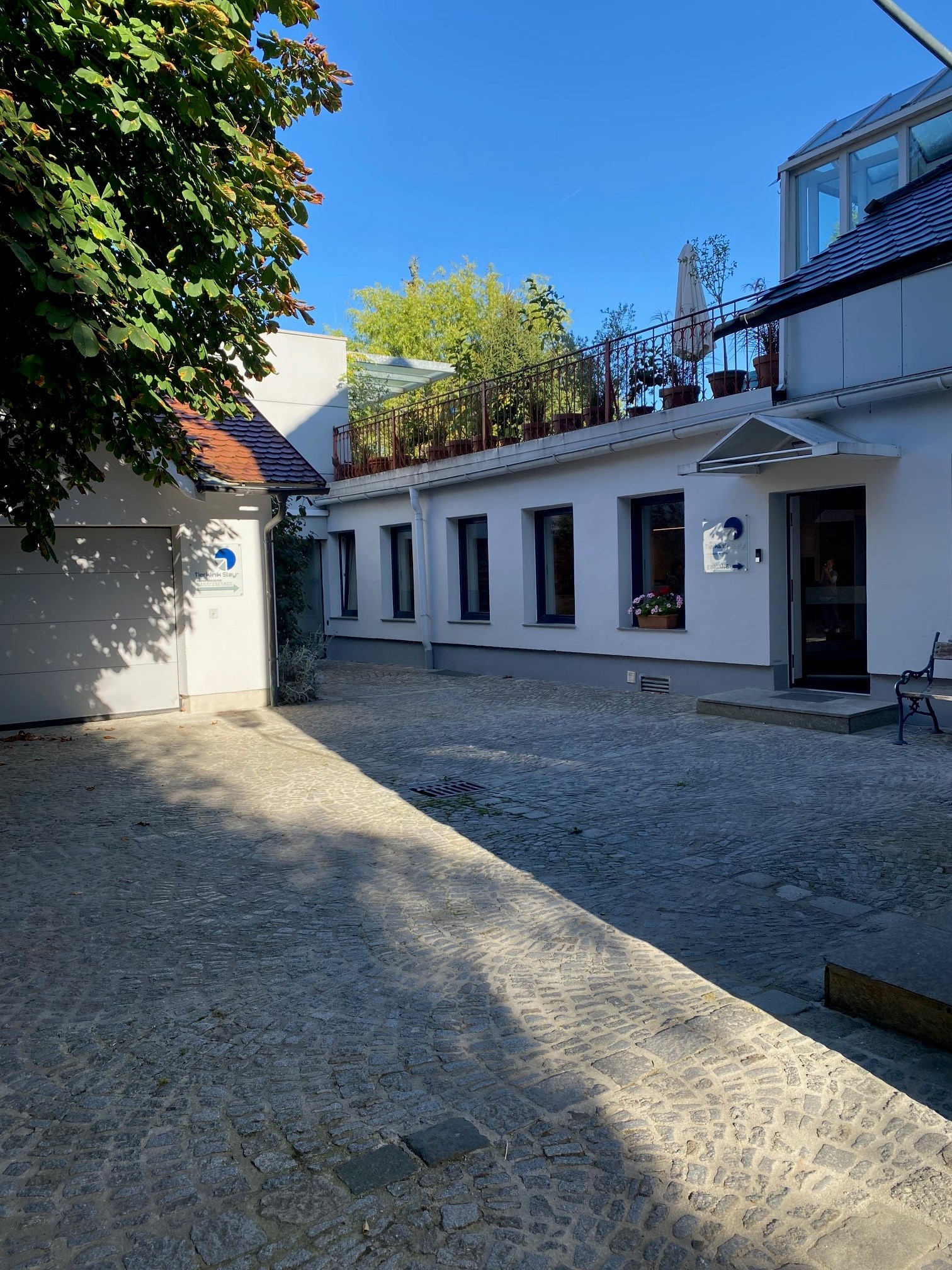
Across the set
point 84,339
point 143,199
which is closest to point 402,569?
point 143,199

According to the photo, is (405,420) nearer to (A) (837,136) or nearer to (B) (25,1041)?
(A) (837,136)

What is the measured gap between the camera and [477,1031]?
3.72m

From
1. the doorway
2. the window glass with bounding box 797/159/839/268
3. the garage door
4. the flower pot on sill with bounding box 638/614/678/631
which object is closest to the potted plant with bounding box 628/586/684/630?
the flower pot on sill with bounding box 638/614/678/631

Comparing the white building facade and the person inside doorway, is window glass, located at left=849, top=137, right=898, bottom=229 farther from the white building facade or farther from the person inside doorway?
the person inside doorway

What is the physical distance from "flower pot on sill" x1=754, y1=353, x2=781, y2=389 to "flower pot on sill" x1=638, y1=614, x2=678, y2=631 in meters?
3.20

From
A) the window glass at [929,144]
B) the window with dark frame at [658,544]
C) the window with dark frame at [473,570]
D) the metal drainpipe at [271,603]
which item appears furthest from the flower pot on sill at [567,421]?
the window glass at [929,144]

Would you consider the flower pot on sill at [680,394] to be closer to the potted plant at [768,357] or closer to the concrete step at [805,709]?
the potted plant at [768,357]

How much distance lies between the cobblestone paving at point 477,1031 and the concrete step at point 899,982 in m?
0.08

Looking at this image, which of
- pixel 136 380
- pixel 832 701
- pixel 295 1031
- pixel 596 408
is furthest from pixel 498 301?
pixel 295 1031

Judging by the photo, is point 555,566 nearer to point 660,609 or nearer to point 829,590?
point 660,609

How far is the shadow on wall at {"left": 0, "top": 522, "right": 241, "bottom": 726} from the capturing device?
1182cm

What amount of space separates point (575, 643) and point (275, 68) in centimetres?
949

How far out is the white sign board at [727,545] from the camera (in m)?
11.9

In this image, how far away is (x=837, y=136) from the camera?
1134cm
